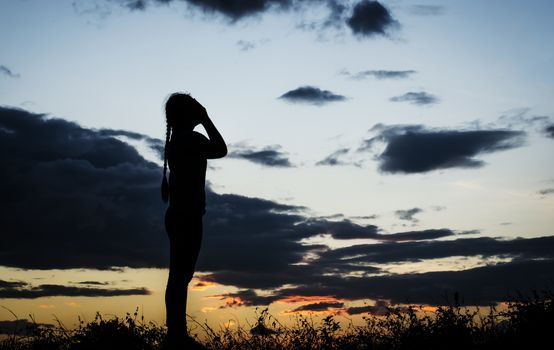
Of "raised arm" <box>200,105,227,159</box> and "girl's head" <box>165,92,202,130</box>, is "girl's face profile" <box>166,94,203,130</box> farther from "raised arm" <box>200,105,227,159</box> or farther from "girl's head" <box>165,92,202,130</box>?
"raised arm" <box>200,105,227,159</box>

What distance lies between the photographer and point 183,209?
20.6 ft

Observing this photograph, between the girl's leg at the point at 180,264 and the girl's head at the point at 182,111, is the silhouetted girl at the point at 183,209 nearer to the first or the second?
the girl's leg at the point at 180,264

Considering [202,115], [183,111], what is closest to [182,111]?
[183,111]

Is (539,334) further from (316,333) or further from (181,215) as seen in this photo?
(181,215)

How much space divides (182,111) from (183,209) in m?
Result: 1.30

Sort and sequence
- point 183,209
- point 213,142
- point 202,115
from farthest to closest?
point 202,115
point 213,142
point 183,209

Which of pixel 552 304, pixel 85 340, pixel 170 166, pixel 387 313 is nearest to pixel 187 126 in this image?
pixel 170 166

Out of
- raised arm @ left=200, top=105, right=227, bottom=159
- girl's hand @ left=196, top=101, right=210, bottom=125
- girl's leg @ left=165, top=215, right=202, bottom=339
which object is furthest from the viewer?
girl's hand @ left=196, top=101, right=210, bottom=125

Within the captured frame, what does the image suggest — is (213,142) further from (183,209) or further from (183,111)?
(183,209)

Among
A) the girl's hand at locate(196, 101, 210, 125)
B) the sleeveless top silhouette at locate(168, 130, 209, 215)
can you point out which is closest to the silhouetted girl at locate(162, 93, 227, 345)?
the sleeveless top silhouette at locate(168, 130, 209, 215)

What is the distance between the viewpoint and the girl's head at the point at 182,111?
22.0ft

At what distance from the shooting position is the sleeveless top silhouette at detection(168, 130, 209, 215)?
20.7ft

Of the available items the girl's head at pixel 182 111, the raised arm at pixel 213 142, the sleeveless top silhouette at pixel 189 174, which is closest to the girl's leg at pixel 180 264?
the sleeveless top silhouette at pixel 189 174

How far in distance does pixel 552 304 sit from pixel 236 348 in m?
4.50
